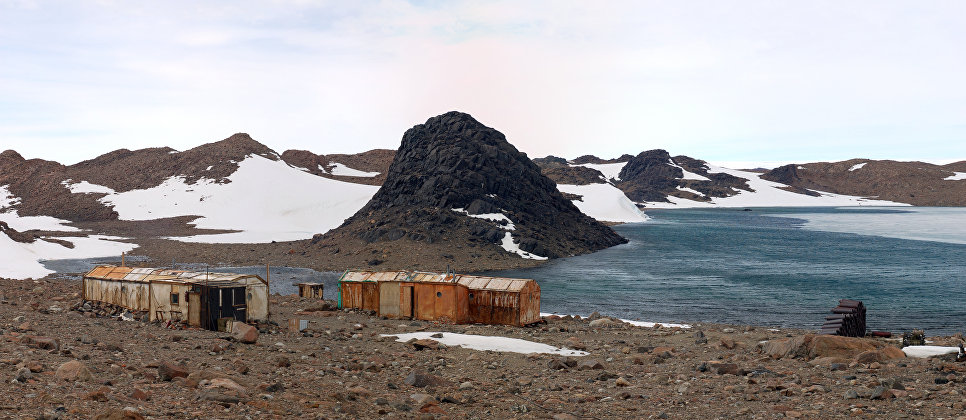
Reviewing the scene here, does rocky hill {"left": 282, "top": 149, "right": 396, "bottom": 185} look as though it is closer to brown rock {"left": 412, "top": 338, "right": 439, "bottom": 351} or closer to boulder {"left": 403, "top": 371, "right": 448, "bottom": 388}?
brown rock {"left": 412, "top": 338, "right": 439, "bottom": 351}

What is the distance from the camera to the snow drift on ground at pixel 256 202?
312 ft

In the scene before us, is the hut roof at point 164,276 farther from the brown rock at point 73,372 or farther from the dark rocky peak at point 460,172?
the dark rocky peak at point 460,172

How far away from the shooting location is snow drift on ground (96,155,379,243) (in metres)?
95.2

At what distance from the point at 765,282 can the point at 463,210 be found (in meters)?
32.3

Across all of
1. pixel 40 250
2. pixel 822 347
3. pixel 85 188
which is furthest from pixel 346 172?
pixel 822 347

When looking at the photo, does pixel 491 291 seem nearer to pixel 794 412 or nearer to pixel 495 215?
pixel 794 412

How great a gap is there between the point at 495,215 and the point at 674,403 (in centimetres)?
5699

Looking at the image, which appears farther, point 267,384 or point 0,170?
point 0,170

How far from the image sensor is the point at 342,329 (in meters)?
27.6

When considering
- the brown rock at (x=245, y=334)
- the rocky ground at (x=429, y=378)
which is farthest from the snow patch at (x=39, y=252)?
the brown rock at (x=245, y=334)

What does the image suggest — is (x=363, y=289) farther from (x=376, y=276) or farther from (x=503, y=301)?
(x=503, y=301)

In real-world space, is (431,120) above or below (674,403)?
above

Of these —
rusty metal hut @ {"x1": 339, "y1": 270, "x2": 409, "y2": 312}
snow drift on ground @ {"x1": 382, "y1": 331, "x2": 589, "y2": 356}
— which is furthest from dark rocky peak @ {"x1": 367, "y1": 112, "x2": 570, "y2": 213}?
snow drift on ground @ {"x1": 382, "y1": 331, "x2": 589, "y2": 356}

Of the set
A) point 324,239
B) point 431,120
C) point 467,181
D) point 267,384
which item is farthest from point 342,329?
point 431,120
